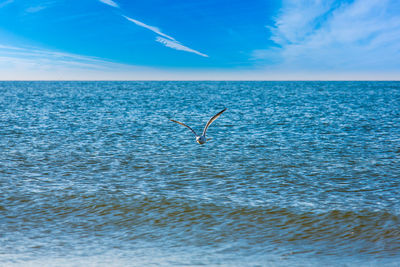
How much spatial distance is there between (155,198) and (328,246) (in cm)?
566

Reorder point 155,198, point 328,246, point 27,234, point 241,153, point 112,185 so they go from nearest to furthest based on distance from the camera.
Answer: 1. point 328,246
2. point 27,234
3. point 155,198
4. point 112,185
5. point 241,153

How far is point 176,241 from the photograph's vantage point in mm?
8922

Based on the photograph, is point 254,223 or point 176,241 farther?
point 254,223

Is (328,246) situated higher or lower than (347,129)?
lower

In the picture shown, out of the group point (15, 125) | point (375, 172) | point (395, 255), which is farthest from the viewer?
point (15, 125)

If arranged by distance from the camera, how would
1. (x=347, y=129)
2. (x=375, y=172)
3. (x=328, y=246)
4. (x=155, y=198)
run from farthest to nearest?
(x=347, y=129) → (x=375, y=172) → (x=155, y=198) → (x=328, y=246)

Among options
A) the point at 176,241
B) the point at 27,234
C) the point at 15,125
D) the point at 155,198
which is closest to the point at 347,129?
the point at 155,198

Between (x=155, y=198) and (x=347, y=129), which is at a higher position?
(x=347, y=129)

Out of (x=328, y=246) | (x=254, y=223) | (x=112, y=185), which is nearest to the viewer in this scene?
(x=328, y=246)

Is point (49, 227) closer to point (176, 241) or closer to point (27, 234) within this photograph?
point (27, 234)

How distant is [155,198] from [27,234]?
4.02m

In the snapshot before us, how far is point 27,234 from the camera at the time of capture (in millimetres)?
9188

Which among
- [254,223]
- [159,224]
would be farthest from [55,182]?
[254,223]

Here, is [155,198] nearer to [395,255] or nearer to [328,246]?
[328,246]
